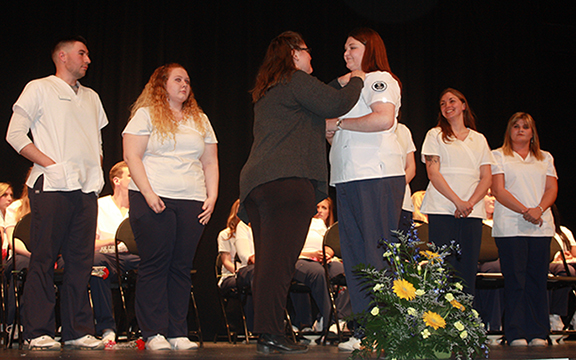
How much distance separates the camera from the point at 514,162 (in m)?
4.00

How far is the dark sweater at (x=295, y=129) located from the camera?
2285 millimetres

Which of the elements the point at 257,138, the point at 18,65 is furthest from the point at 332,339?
the point at 18,65

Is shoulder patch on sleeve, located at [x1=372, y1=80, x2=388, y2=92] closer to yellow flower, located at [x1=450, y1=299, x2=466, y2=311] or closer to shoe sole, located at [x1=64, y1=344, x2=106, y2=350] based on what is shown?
yellow flower, located at [x1=450, y1=299, x2=466, y2=311]

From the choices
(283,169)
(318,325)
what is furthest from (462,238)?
(283,169)

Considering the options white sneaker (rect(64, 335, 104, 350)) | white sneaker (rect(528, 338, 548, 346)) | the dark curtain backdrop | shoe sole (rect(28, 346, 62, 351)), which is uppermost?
the dark curtain backdrop

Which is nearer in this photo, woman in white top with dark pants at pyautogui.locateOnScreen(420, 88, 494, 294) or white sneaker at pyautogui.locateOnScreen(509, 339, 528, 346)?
woman in white top with dark pants at pyautogui.locateOnScreen(420, 88, 494, 294)

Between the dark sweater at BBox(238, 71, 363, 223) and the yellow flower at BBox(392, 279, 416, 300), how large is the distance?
1.97 ft

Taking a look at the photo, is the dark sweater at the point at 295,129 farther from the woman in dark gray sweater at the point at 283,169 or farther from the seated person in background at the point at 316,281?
the seated person in background at the point at 316,281

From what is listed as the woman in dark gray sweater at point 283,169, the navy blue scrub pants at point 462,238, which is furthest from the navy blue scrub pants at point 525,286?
the woman in dark gray sweater at point 283,169

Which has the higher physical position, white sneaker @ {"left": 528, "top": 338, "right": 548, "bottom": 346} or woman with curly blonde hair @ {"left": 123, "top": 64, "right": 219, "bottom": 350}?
woman with curly blonde hair @ {"left": 123, "top": 64, "right": 219, "bottom": 350}

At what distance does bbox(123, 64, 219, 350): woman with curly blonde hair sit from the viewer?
9.25ft

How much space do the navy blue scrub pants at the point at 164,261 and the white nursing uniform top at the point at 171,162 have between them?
55mm

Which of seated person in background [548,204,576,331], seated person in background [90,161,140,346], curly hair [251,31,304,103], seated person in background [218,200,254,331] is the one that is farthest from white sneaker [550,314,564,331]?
curly hair [251,31,304,103]

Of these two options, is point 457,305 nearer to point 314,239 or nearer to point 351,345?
point 351,345
